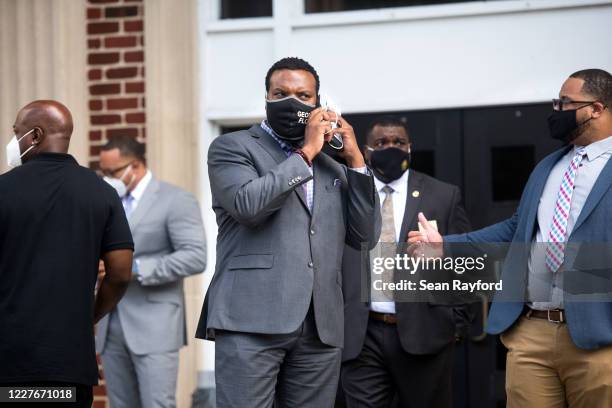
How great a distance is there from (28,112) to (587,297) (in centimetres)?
261

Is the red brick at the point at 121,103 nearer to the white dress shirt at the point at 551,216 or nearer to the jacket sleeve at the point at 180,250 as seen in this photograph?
the jacket sleeve at the point at 180,250

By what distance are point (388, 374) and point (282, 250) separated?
1682 mm

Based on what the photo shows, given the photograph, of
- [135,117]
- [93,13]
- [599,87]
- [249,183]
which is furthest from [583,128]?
[93,13]

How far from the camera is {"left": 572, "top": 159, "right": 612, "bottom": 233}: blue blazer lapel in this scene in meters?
4.46

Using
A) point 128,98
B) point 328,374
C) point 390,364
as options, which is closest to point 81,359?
point 328,374

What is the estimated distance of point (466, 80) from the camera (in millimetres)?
6844

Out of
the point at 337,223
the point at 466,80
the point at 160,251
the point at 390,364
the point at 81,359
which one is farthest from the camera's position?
the point at 466,80

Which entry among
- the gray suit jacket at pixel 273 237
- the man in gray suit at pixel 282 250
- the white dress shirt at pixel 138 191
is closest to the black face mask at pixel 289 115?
the man in gray suit at pixel 282 250

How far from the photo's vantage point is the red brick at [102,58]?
716 centimetres

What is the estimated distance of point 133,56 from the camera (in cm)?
713

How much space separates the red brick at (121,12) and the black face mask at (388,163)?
2.43 m

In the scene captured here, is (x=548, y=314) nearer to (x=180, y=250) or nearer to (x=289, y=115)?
(x=289, y=115)

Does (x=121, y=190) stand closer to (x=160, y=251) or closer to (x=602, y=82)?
(x=160, y=251)

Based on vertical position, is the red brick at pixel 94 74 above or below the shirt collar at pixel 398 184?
above
